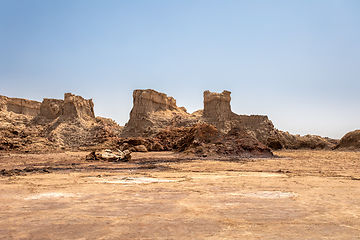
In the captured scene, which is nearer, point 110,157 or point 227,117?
point 110,157

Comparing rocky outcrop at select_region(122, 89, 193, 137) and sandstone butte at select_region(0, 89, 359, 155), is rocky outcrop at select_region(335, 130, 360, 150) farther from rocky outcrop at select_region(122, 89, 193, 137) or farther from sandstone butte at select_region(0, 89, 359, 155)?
rocky outcrop at select_region(122, 89, 193, 137)

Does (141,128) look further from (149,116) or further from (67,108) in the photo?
(67,108)

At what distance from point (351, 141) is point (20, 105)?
2170 inches

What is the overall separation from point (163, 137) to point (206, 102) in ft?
73.3

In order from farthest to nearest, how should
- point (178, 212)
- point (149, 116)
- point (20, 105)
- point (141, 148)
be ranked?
point (20, 105) < point (149, 116) < point (141, 148) < point (178, 212)

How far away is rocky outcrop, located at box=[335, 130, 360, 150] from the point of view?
29766mm

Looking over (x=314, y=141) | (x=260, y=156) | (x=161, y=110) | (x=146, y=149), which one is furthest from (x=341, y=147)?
(x=161, y=110)

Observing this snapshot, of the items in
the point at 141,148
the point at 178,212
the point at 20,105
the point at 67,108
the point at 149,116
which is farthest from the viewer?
the point at 20,105

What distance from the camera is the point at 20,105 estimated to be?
169 feet

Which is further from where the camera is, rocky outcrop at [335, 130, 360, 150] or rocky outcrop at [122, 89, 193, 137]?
rocky outcrop at [122, 89, 193, 137]

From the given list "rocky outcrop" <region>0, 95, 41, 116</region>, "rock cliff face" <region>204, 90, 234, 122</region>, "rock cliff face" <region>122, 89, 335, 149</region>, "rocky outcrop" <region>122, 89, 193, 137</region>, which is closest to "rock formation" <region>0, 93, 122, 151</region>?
"rocky outcrop" <region>0, 95, 41, 116</region>

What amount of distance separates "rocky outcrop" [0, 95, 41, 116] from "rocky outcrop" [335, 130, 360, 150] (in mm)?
53000

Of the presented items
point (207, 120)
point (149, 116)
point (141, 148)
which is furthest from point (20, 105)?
point (141, 148)

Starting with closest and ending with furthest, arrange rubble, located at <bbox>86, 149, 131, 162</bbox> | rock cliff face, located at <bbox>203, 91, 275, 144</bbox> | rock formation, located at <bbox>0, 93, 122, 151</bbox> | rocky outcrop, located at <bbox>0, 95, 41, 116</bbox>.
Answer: rubble, located at <bbox>86, 149, 131, 162</bbox> → rock formation, located at <bbox>0, 93, 122, 151</bbox> → rock cliff face, located at <bbox>203, 91, 275, 144</bbox> → rocky outcrop, located at <bbox>0, 95, 41, 116</bbox>
